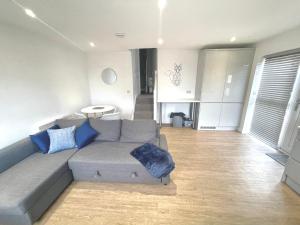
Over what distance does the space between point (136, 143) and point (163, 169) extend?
0.75 meters

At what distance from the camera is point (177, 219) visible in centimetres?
156

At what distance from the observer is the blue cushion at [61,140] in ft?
7.25

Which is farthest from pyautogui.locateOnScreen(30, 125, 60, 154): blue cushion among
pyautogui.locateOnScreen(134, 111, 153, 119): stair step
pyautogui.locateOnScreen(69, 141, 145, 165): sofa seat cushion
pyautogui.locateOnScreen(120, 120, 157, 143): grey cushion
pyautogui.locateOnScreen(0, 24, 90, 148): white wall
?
pyautogui.locateOnScreen(134, 111, 153, 119): stair step

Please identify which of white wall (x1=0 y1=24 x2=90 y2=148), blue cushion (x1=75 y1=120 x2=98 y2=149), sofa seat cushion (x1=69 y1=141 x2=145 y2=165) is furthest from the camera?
blue cushion (x1=75 y1=120 x2=98 y2=149)

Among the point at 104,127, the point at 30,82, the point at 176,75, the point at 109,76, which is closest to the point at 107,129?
the point at 104,127

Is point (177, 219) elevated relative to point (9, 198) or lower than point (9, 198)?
lower

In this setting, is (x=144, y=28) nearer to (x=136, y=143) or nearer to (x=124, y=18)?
(x=124, y=18)

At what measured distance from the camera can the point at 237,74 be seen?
376 cm

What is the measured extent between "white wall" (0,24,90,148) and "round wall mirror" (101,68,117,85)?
1.10m

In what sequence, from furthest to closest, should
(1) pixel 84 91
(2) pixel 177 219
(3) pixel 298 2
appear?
(1) pixel 84 91 → (3) pixel 298 2 → (2) pixel 177 219

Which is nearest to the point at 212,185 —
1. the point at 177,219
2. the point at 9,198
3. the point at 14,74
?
the point at 177,219

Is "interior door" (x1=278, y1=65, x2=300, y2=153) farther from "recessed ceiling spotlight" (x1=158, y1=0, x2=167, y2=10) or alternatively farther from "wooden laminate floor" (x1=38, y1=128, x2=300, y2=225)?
"recessed ceiling spotlight" (x1=158, y1=0, x2=167, y2=10)

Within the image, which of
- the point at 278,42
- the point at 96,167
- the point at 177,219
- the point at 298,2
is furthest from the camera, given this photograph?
the point at 278,42

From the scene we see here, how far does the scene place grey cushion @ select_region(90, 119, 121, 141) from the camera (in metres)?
2.53
